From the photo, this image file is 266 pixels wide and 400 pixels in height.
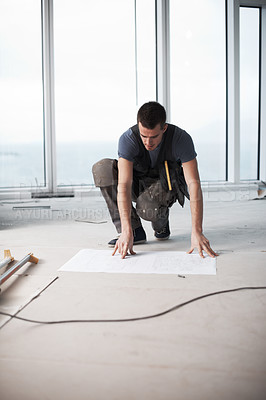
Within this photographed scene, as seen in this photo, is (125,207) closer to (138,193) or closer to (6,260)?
(138,193)

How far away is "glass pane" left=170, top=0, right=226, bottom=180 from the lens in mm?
4418

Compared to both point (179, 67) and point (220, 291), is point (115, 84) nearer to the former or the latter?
point (179, 67)

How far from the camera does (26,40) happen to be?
13.7 ft

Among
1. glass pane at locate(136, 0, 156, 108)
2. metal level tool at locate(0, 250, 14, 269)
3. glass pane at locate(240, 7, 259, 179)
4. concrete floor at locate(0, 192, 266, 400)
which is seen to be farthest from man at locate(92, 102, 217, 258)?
glass pane at locate(240, 7, 259, 179)

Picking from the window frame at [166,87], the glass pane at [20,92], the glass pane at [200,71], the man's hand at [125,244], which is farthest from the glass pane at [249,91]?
the man's hand at [125,244]

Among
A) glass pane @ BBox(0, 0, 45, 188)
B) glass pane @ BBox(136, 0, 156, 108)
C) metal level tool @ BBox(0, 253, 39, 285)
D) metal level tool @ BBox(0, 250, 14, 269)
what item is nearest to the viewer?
metal level tool @ BBox(0, 253, 39, 285)

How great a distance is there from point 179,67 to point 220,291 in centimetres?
366

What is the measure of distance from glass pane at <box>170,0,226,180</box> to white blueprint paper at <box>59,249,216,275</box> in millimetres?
3003

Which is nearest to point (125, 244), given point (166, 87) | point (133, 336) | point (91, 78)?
point (133, 336)

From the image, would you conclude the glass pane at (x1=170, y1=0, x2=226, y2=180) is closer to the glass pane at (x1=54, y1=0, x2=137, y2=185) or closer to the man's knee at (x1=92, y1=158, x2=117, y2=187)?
the glass pane at (x1=54, y1=0, x2=137, y2=185)

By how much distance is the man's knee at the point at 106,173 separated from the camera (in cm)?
211

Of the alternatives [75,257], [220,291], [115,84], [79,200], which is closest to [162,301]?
[220,291]

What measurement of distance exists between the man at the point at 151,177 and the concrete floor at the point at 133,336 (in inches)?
11.1

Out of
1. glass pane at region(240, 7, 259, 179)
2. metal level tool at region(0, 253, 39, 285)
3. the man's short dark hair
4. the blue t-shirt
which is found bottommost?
metal level tool at region(0, 253, 39, 285)
